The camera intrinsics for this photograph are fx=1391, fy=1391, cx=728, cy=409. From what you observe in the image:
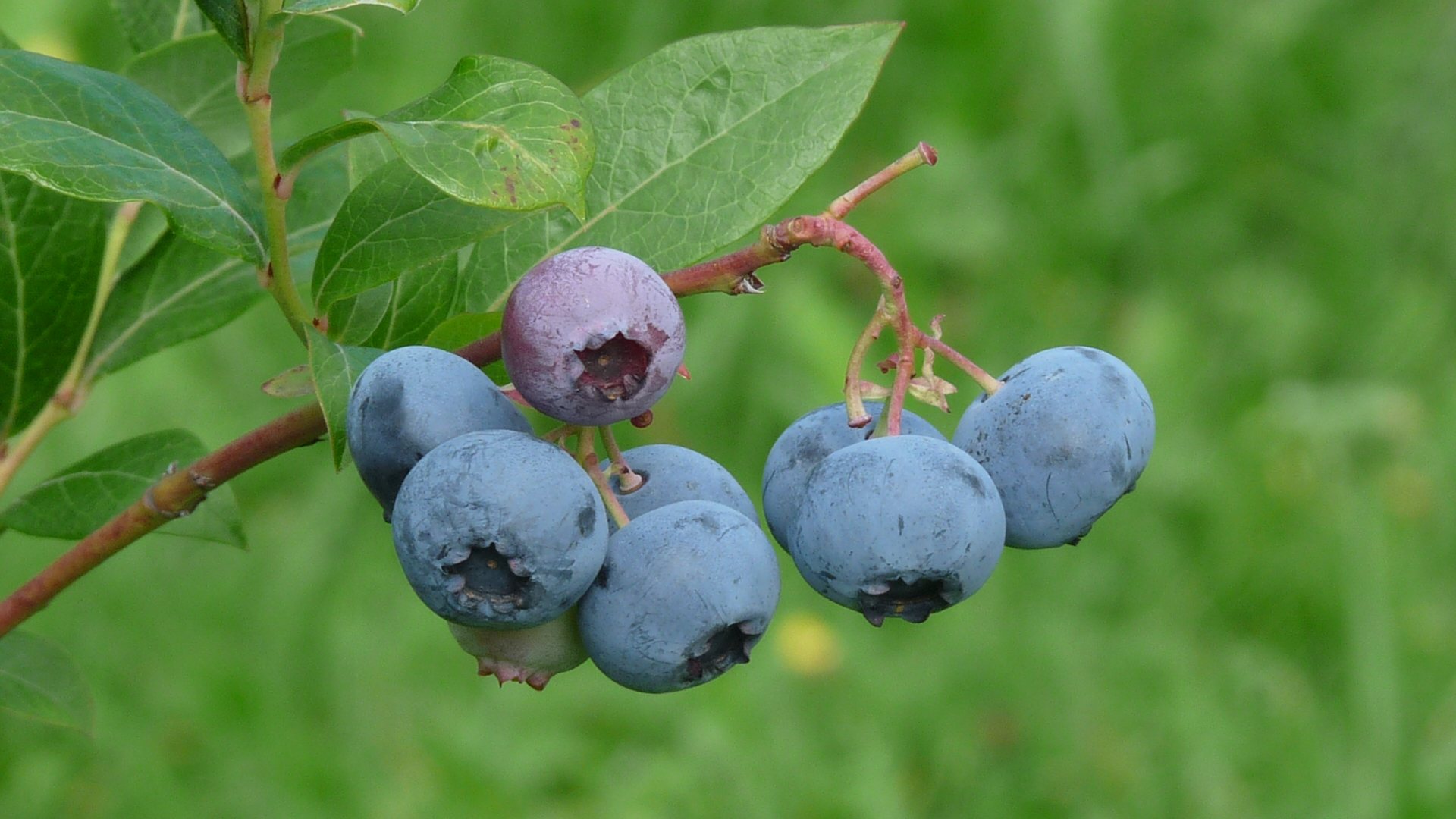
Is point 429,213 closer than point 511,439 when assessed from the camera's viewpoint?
No

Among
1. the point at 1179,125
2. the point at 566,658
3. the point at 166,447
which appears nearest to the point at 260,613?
the point at 166,447

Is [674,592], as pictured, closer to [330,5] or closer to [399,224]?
[399,224]

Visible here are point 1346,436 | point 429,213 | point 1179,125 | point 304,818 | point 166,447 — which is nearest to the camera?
point 429,213

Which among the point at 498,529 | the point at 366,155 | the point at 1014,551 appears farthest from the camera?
the point at 1014,551

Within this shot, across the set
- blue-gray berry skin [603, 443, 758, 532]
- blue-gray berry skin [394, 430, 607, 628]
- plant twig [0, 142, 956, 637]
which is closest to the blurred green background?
plant twig [0, 142, 956, 637]

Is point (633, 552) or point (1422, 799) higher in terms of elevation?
point (633, 552)

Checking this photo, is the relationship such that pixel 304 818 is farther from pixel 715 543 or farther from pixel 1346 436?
pixel 1346 436

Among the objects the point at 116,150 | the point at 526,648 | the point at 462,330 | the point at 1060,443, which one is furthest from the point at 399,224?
the point at 1060,443

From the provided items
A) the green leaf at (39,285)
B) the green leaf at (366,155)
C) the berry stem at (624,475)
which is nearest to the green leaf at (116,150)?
the green leaf at (366,155)
